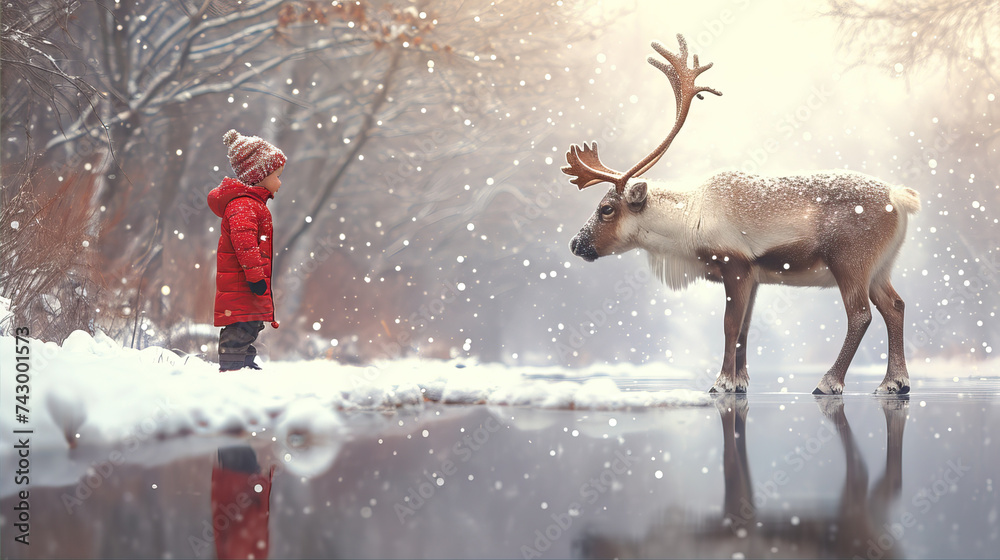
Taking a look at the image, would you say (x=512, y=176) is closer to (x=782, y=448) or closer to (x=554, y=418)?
(x=554, y=418)

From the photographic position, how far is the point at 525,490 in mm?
1277

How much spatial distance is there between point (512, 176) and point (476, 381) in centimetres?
262

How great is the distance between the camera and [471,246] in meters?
5.34

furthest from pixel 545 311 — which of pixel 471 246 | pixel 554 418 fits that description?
pixel 554 418

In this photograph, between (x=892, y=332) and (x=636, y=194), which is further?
(x=636, y=194)

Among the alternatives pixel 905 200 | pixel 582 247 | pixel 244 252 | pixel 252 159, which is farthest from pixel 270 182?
pixel 905 200

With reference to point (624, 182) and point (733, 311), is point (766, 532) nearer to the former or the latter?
point (733, 311)

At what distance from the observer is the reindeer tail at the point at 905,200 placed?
2980 mm

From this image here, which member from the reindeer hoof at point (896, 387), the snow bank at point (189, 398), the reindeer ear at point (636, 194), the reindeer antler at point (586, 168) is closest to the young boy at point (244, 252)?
the snow bank at point (189, 398)

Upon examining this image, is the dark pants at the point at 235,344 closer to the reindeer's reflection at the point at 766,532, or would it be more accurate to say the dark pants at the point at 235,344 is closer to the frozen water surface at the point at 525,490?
the frozen water surface at the point at 525,490

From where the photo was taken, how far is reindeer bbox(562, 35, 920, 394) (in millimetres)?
2938

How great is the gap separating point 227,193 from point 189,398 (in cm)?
95

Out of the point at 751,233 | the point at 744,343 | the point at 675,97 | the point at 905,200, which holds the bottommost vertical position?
the point at 744,343

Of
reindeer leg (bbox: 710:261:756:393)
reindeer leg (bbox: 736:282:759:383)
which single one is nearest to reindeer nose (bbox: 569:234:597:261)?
reindeer leg (bbox: 710:261:756:393)
